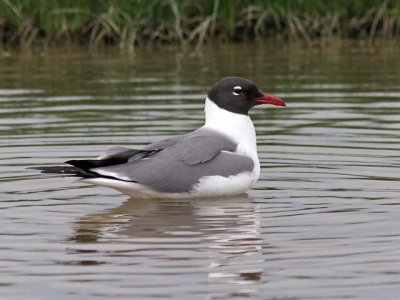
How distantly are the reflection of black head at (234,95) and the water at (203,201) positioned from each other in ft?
2.03

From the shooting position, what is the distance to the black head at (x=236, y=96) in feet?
34.2

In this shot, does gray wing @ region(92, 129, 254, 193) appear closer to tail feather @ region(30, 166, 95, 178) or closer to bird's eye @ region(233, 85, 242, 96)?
tail feather @ region(30, 166, 95, 178)

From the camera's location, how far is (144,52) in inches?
770

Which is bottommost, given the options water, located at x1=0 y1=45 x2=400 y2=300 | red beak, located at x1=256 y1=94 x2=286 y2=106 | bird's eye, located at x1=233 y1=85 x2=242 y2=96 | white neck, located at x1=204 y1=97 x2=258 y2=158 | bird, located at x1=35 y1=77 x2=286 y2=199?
water, located at x1=0 y1=45 x2=400 y2=300

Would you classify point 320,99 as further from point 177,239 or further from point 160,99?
point 177,239

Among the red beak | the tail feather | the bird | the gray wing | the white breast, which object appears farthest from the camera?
the red beak

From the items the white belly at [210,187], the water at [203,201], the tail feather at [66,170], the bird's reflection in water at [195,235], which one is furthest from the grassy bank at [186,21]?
the tail feather at [66,170]

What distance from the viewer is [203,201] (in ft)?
32.0

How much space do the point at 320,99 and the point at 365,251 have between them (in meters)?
6.96

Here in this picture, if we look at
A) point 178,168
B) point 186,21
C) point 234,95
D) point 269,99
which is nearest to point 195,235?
point 178,168

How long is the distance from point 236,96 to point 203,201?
1115 mm

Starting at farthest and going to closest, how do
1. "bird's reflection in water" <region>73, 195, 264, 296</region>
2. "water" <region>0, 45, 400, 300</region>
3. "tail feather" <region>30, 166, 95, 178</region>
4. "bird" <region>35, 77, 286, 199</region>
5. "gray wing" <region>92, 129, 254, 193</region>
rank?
1. "gray wing" <region>92, 129, 254, 193</region>
2. "bird" <region>35, 77, 286, 199</region>
3. "tail feather" <region>30, 166, 95, 178</region>
4. "bird's reflection in water" <region>73, 195, 264, 296</region>
5. "water" <region>0, 45, 400, 300</region>

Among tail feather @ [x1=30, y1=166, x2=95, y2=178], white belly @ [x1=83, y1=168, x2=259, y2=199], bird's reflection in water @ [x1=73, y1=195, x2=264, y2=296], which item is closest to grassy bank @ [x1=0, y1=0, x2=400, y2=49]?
white belly @ [x1=83, y1=168, x2=259, y2=199]

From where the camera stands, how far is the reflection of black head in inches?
411
